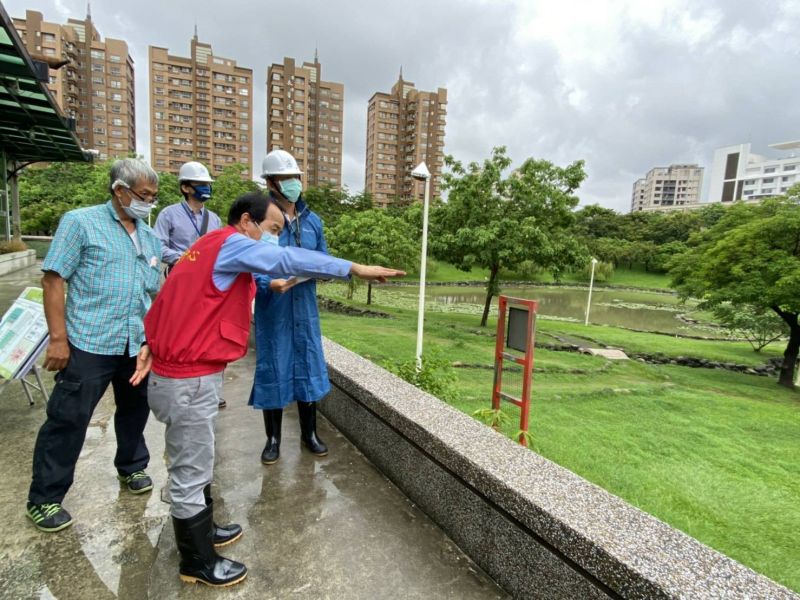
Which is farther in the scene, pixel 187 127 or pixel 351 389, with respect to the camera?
pixel 187 127

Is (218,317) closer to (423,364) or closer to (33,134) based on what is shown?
(423,364)

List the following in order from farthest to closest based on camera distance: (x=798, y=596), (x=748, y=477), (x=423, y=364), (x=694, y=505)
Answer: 1. (x=748, y=477)
2. (x=423, y=364)
3. (x=694, y=505)
4. (x=798, y=596)

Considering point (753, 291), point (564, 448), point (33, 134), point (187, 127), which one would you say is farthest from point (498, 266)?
point (187, 127)

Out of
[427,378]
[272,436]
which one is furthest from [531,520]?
[427,378]

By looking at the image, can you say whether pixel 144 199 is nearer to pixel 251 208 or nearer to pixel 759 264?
pixel 251 208

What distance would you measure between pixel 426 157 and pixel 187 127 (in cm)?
3410

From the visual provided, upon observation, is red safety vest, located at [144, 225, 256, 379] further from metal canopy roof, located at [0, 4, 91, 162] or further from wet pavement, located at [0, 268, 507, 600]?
metal canopy roof, located at [0, 4, 91, 162]

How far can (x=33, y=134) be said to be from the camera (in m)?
10.3

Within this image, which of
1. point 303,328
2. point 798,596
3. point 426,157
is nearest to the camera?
point 798,596

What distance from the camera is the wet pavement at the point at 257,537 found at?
69.4 inches

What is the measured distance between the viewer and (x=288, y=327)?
2602 mm

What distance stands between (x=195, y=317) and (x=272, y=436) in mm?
1359

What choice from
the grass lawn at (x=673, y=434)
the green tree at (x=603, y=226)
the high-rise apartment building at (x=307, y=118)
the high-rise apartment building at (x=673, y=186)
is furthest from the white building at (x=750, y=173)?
the grass lawn at (x=673, y=434)

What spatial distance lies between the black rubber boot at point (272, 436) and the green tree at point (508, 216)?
38.8ft
